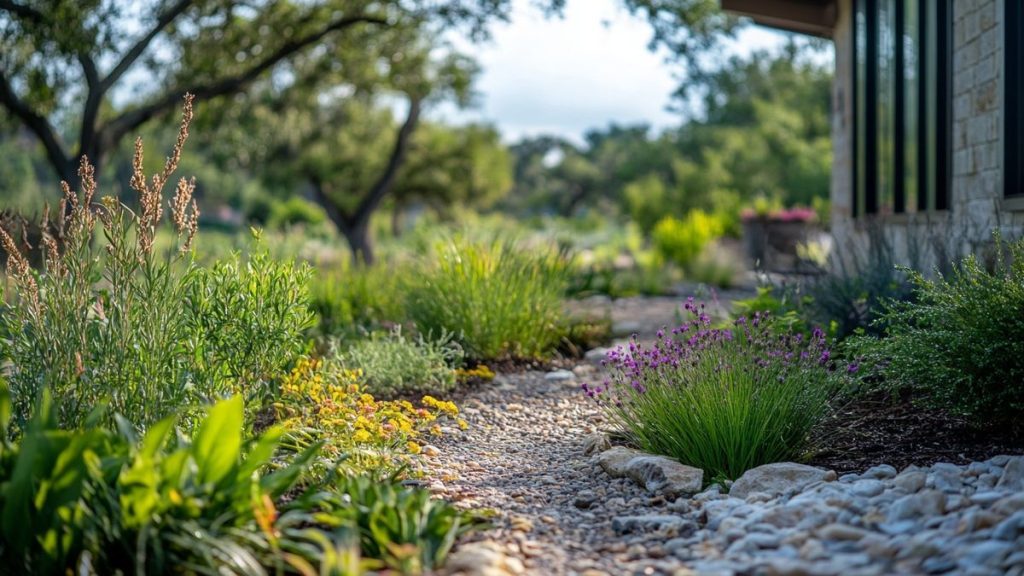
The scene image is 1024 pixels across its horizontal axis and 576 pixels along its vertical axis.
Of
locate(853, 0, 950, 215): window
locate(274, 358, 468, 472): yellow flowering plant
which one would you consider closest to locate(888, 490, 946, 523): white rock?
locate(274, 358, 468, 472): yellow flowering plant

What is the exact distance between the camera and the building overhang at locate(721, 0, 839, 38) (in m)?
8.84

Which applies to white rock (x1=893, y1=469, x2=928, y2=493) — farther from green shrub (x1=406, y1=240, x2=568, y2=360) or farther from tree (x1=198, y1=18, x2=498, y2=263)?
tree (x1=198, y1=18, x2=498, y2=263)

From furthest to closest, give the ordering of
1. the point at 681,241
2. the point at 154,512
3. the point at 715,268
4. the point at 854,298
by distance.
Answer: the point at 681,241 → the point at 715,268 → the point at 854,298 → the point at 154,512

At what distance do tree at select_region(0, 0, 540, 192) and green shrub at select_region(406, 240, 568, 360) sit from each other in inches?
172

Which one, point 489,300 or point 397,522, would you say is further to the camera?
point 489,300

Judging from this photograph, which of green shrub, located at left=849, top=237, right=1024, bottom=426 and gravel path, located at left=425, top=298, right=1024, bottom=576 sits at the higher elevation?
green shrub, located at left=849, top=237, right=1024, bottom=426

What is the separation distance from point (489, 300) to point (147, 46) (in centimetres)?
614

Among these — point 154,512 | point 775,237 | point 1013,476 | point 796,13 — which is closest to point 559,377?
point 1013,476

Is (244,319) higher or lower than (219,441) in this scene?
higher

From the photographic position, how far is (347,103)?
18.9 meters

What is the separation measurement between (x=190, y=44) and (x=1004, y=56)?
9125mm

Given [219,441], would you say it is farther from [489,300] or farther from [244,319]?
[489,300]

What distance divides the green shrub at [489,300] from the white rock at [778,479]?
295cm

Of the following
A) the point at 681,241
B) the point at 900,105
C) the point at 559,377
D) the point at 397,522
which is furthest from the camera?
the point at 681,241
